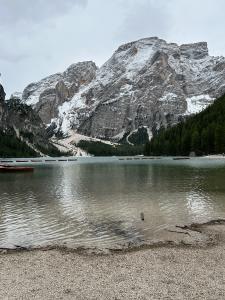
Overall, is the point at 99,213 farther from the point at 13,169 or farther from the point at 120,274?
the point at 13,169

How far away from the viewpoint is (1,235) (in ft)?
92.5

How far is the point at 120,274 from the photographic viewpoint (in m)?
18.9

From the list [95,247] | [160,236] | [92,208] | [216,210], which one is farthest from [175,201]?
[95,247]

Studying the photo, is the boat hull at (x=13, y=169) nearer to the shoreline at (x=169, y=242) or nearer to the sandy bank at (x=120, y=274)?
the shoreline at (x=169, y=242)

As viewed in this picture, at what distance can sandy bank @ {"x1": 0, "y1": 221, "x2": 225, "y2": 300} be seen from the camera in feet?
53.9

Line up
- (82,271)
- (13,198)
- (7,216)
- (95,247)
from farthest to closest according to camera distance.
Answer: (13,198) → (7,216) → (95,247) → (82,271)

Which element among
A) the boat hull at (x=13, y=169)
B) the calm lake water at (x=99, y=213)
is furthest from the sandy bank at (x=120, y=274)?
the boat hull at (x=13, y=169)

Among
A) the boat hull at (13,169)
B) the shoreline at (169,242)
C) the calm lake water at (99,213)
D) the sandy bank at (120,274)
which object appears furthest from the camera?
the boat hull at (13,169)

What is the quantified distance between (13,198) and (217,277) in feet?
113

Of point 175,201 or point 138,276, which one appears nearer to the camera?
point 138,276

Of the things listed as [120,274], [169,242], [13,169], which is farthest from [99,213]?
[13,169]

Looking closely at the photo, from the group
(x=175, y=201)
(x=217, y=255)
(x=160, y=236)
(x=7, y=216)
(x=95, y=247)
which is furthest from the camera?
(x=175, y=201)

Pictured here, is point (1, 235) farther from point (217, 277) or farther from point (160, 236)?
point (217, 277)

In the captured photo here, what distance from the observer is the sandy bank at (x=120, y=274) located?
1642 centimetres
